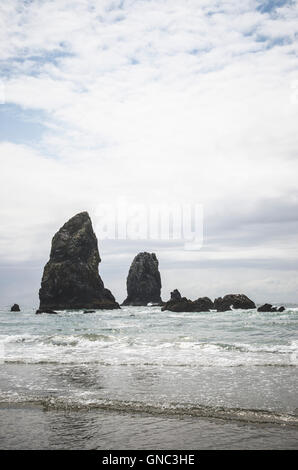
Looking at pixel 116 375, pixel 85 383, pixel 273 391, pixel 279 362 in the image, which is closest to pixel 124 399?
pixel 85 383

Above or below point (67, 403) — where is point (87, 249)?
above

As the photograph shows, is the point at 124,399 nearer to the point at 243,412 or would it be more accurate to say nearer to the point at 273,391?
the point at 243,412

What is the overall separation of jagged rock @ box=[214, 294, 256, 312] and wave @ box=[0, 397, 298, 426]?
62558 mm

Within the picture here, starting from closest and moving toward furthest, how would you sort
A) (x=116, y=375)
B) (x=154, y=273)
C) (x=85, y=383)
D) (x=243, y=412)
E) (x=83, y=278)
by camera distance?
(x=243, y=412)
(x=85, y=383)
(x=116, y=375)
(x=83, y=278)
(x=154, y=273)

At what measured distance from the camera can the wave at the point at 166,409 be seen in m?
8.20

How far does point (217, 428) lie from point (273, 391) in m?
3.87

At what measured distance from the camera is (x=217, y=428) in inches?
297

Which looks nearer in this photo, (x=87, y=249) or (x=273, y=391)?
(x=273, y=391)

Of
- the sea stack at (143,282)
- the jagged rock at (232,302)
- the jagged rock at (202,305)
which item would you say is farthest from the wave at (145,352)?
the sea stack at (143,282)

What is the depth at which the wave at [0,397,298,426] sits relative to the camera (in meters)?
8.20

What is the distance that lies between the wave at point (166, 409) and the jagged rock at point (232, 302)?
62.6 metres

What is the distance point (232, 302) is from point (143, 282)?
4590 cm

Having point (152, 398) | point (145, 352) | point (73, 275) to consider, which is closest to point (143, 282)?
point (73, 275)

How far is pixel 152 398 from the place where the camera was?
10.0 metres
